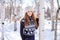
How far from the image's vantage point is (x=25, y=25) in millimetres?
2051

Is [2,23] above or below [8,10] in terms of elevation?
below

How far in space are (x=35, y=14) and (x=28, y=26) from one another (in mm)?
175

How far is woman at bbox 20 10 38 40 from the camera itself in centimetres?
205

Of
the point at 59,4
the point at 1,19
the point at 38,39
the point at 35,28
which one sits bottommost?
the point at 38,39

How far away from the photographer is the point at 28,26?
205 centimetres

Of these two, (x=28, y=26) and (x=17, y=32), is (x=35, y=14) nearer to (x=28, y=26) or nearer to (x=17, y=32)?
(x=28, y=26)

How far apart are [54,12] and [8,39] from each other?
2.20 feet

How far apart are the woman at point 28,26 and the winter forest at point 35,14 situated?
0.13 ft

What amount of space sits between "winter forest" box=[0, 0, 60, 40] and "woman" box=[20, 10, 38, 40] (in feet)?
0.13

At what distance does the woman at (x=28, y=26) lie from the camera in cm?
205

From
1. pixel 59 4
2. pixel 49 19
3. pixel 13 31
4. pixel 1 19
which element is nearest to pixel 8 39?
pixel 13 31

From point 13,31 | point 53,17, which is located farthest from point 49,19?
point 13,31

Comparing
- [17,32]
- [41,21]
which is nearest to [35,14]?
[41,21]

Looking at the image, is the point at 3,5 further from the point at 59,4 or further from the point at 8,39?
the point at 59,4
